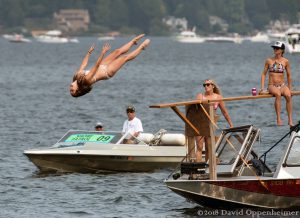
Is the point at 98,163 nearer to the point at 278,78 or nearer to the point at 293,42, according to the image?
the point at 278,78

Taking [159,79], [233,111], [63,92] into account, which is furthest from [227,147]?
[159,79]

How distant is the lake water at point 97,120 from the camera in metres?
29.0

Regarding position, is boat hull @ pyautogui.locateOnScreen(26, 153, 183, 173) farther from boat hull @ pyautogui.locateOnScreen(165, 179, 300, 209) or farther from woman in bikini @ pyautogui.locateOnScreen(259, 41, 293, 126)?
woman in bikini @ pyautogui.locateOnScreen(259, 41, 293, 126)

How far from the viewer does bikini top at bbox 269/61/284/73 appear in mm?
27312

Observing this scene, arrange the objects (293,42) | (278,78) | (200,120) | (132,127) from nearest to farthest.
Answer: (200,120) → (278,78) → (132,127) → (293,42)

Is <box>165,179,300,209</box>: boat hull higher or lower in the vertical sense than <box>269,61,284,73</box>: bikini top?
lower

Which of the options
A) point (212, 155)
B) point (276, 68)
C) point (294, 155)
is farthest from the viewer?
point (276, 68)

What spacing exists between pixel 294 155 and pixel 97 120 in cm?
3073

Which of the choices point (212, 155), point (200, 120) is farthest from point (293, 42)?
point (212, 155)

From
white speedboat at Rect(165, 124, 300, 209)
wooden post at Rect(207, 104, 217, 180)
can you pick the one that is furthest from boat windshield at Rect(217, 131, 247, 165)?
wooden post at Rect(207, 104, 217, 180)

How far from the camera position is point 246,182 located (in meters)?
26.4

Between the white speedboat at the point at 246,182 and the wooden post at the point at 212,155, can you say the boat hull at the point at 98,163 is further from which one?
the wooden post at the point at 212,155

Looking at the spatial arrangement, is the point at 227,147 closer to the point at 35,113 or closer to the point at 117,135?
the point at 117,135

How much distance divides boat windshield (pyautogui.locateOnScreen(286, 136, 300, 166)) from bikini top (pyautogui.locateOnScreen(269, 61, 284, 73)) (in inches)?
70.9
